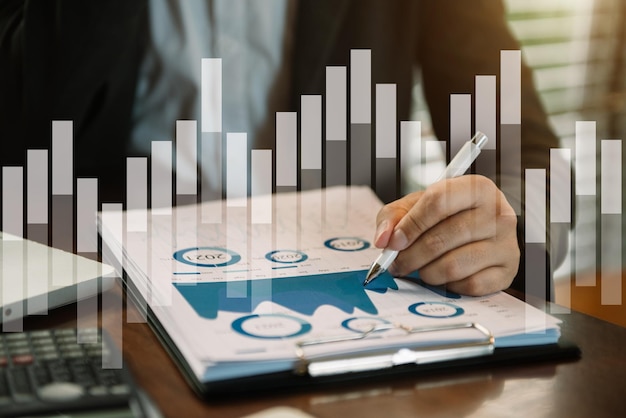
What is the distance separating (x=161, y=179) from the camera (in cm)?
91

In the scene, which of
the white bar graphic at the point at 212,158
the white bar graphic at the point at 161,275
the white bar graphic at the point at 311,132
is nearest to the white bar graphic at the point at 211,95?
the white bar graphic at the point at 212,158

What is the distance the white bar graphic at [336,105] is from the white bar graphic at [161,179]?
0.78ft

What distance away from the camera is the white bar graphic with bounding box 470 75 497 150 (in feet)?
3.31

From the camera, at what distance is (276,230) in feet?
2.31

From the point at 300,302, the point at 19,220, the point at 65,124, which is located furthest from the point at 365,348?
the point at 65,124

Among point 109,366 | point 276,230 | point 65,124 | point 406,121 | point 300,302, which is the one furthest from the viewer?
point 406,121

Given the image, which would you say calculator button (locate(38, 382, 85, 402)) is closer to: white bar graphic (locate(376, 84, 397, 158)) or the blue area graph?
the blue area graph

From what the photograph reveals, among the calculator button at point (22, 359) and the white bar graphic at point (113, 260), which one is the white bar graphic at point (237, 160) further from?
the calculator button at point (22, 359)

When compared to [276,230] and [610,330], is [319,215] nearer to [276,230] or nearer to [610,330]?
[276,230]

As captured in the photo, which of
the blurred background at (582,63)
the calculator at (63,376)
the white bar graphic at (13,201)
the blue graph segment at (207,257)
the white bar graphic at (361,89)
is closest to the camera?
the calculator at (63,376)

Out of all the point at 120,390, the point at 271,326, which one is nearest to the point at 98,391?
the point at 120,390

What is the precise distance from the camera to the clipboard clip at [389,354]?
0.45 m

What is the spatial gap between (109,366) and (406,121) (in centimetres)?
85

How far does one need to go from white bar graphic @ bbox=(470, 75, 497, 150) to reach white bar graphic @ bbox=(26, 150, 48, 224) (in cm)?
54
